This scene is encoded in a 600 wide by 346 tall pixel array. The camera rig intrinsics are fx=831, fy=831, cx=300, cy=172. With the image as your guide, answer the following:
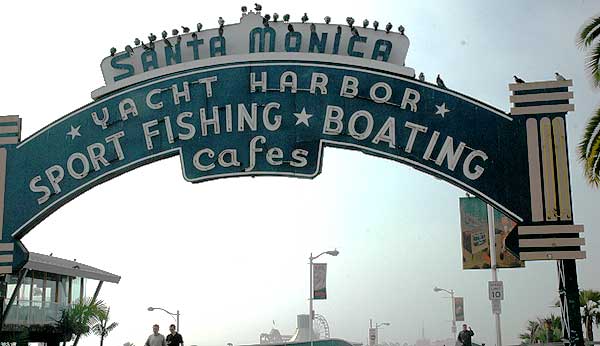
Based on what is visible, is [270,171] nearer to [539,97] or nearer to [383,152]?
[383,152]

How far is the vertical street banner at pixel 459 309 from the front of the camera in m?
51.6

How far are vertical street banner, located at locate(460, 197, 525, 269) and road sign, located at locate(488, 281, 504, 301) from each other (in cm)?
55

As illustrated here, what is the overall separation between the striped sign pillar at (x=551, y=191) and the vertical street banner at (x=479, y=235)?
9.08m

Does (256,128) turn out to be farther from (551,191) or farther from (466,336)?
(466,336)

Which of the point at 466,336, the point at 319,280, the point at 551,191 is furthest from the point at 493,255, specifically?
the point at 319,280

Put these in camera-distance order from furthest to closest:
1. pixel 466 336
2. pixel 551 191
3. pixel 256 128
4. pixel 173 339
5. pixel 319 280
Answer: pixel 319 280, pixel 466 336, pixel 173 339, pixel 256 128, pixel 551 191

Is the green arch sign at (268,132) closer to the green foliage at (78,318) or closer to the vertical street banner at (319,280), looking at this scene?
the green foliage at (78,318)

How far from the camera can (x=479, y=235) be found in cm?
2506

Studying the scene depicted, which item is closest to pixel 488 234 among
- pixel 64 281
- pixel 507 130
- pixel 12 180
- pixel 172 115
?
pixel 507 130

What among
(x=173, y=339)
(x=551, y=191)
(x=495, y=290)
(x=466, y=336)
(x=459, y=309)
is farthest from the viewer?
(x=459, y=309)

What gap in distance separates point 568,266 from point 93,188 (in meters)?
9.37

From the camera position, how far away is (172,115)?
1664 cm

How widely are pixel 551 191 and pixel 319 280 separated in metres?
22.7

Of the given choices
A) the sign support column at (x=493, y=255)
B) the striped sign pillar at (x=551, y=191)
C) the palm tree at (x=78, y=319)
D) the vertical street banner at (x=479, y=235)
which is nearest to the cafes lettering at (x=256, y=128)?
the striped sign pillar at (x=551, y=191)
